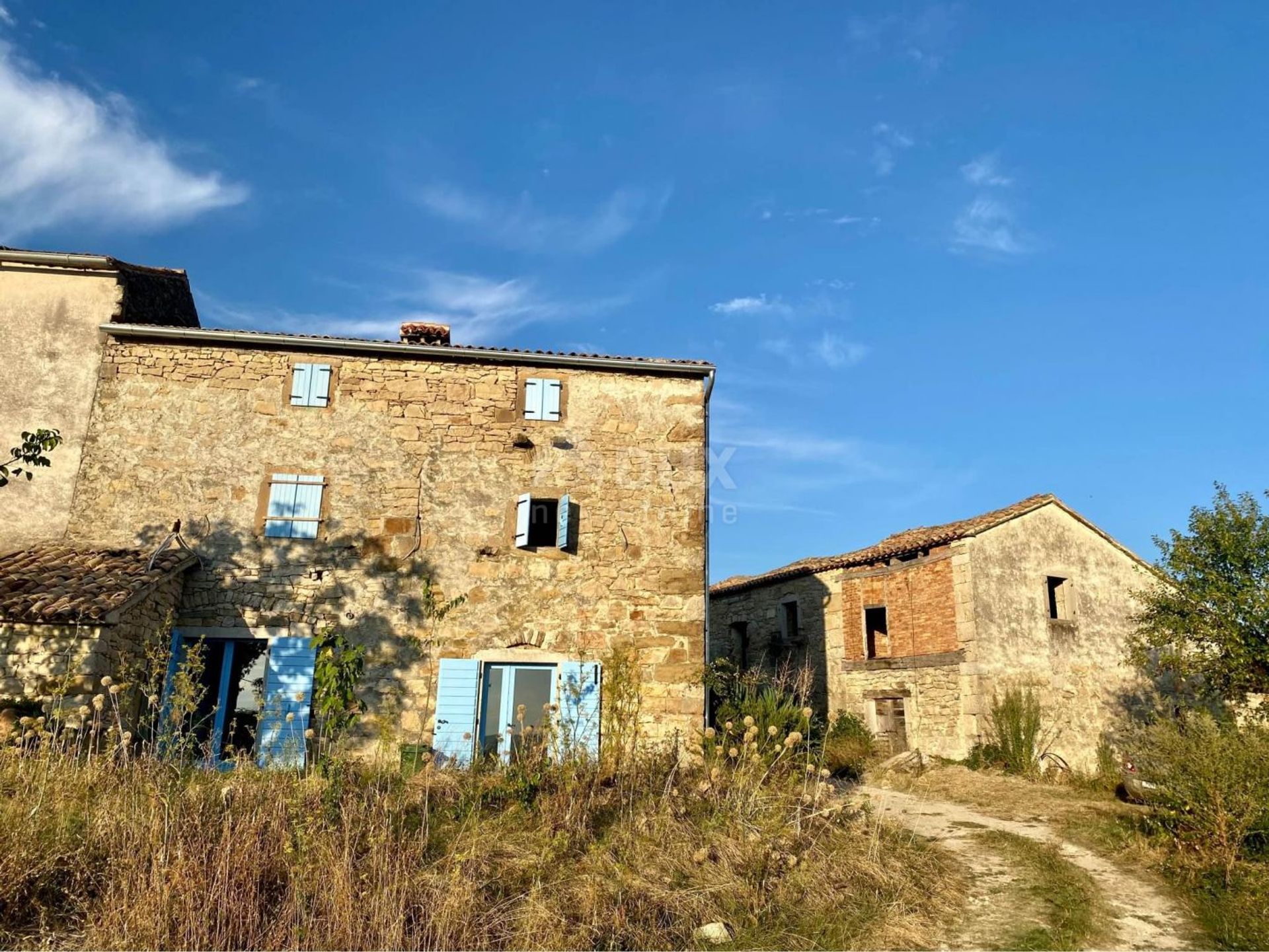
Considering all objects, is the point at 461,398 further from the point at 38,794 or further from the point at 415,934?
the point at 415,934

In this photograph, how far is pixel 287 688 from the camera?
10.7 metres

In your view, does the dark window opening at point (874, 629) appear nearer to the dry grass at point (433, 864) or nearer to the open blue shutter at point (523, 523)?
the open blue shutter at point (523, 523)

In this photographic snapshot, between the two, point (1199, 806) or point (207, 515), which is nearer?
point (1199, 806)

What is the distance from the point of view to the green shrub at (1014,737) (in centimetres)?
1434

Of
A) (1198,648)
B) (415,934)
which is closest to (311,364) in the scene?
(415,934)

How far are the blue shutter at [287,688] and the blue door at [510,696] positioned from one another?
7.11 feet

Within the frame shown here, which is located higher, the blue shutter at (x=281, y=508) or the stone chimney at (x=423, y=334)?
the stone chimney at (x=423, y=334)

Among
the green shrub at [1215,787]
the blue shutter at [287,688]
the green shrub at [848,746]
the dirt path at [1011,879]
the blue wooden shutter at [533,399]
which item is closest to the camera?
the dirt path at [1011,879]

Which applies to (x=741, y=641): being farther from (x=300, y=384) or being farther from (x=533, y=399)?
(x=300, y=384)

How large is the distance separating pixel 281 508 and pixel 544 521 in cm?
348

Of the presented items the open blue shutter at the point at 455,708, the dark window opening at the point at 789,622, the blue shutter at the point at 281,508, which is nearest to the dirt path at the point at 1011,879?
the open blue shutter at the point at 455,708

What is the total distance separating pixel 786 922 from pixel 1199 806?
4521 mm

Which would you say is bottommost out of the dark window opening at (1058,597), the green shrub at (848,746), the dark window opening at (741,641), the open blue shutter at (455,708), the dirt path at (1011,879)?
the dirt path at (1011,879)

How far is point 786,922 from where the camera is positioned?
230 inches
